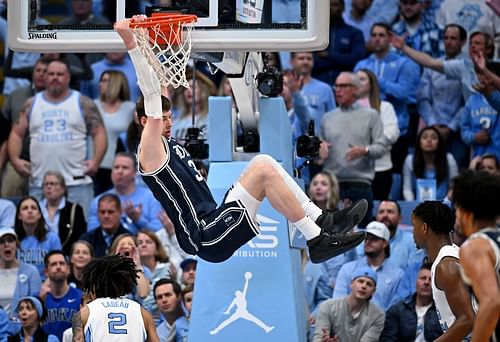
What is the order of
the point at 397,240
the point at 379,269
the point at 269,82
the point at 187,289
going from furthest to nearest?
1. the point at 397,240
2. the point at 379,269
3. the point at 187,289
4. the point at 269,82

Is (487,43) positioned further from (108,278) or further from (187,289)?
(108,278)

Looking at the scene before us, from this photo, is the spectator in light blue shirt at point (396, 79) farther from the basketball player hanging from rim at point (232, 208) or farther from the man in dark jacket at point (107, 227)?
the basketball player hanging from rim at point (232, 208)

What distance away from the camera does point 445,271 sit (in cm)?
849

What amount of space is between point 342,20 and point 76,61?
3303 millimetres

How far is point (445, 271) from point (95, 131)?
683 centimetres

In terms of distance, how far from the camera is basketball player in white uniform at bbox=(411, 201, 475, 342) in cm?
827

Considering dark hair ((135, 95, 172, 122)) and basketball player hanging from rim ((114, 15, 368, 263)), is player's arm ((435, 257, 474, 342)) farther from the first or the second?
dark hair ((135, 95, 172, 122))

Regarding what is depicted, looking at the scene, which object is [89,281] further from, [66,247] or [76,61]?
[76,61]

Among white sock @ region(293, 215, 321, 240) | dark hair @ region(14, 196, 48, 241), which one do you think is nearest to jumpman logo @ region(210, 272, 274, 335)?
white sock @ region(293, 215, 321, 240)

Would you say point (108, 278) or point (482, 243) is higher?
point (482, 243)

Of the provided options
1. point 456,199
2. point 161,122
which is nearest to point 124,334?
point 161,122

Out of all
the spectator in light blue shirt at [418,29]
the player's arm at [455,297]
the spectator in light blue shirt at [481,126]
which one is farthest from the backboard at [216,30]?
the spectator in light blue shirt at [418,29]

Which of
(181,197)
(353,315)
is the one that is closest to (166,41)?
(181,197)

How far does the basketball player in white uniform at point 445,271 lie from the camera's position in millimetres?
8273
